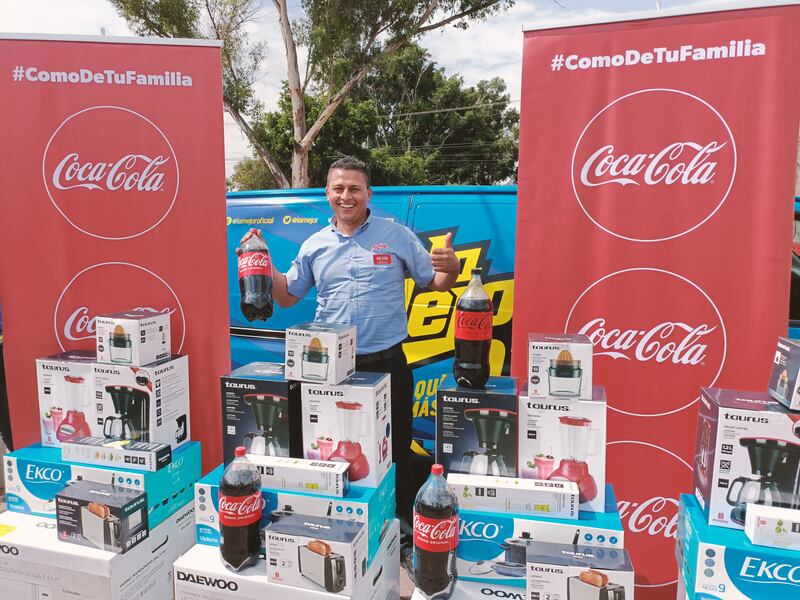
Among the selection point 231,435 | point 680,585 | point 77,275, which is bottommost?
point 680,585

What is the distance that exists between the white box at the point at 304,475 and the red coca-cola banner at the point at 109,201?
841 mm

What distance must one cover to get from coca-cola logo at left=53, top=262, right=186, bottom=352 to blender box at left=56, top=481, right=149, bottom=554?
2.74 ft

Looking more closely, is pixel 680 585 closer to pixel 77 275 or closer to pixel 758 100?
pixel 758 100

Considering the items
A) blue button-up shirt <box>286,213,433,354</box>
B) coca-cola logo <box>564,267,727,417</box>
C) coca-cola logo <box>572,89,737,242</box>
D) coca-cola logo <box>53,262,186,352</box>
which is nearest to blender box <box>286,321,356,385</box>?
blue button-up shirt <box>286,213,433,354</box>

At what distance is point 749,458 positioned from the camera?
1.78 meters

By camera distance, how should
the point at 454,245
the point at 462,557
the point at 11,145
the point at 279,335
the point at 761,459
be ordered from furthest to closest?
1. the point at 279,335
2. the point at 454,245
3. the point at 11,145
4. the point at 462,557
5. the point at 761,459

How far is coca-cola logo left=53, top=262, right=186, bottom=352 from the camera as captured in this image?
113 inches

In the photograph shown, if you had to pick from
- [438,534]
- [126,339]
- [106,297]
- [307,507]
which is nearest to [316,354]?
[307,507]

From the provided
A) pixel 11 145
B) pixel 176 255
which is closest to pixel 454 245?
pixel 176 255

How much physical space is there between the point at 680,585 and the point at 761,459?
588mm

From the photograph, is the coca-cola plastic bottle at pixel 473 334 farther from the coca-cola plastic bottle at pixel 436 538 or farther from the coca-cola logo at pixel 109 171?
the coca-cola logo at pixel 109 171

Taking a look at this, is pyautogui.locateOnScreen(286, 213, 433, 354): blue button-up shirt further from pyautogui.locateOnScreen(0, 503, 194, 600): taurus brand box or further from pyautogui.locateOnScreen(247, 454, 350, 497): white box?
pyautogui.locateOnScreen(0, 503, 194, 600): taurus brand box

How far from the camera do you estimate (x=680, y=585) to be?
6.60 feet

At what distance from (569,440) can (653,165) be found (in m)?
1.30
